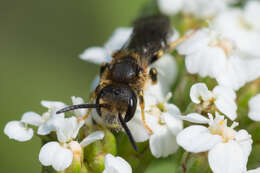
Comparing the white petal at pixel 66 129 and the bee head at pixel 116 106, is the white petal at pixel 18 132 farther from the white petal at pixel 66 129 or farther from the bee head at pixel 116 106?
the bee head at pixel 116 106

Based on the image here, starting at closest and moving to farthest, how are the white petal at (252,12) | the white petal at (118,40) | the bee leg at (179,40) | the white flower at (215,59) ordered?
the white flower at (215,59)
the bee leg at (179,40)
the white petal at (118,40)
the white petal at (252,12)

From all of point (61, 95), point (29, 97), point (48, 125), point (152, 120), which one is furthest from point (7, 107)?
point (152, 120)

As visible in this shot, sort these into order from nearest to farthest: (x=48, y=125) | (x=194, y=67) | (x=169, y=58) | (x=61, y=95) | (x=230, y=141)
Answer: (x=230, y=141)
(x=48, y=125)
(x=194, y=67)
(x=169, y=58)
(x=61, y=95)

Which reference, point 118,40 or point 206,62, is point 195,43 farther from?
point 118,40

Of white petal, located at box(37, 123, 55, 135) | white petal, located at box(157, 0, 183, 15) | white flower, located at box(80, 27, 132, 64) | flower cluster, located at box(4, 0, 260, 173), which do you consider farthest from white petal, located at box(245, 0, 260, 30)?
white petal, located at box(37, 123, 55, 135)

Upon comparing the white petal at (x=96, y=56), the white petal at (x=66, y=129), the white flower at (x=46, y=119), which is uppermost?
the white petal at (x=96, y=56)

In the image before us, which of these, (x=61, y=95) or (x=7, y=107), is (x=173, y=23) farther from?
(x=7, y=107)

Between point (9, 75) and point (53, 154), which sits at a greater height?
point (9, 75)

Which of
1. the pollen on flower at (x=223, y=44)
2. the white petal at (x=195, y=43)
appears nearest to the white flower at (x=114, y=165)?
the white petal at (x=195, y=43)
